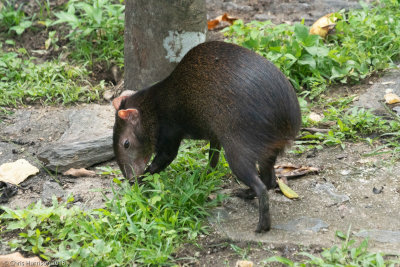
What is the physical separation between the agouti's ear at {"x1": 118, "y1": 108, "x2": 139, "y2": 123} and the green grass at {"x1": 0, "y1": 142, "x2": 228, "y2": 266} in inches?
22.1

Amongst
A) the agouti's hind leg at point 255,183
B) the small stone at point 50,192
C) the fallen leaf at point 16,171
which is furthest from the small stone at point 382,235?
the fallen leaf at point 16,171

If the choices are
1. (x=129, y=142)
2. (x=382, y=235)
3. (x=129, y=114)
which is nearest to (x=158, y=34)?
(x=129, y=114)

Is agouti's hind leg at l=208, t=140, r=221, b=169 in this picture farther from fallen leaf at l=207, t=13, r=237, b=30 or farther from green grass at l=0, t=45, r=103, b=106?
fallen leaf at l=207, t=13, r=237, b=30

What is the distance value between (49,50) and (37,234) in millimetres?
4052

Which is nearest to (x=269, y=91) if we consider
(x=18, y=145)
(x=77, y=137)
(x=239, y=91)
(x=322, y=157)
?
(x=239, y=91)

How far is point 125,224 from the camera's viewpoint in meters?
3.98

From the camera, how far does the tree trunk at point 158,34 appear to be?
559 centimetres

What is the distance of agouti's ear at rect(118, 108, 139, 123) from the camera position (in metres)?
4.66

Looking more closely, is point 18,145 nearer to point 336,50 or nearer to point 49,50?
point 49,50

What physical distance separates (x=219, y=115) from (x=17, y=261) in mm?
1732

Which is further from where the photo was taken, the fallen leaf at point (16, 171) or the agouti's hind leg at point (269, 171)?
the fallen leaf at point (16, 171)

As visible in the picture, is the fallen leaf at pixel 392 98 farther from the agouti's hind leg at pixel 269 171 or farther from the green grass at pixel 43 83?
the green grass at pixel 43 83

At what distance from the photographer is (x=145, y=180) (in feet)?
15.0

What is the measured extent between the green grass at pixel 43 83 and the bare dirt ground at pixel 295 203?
56cm
